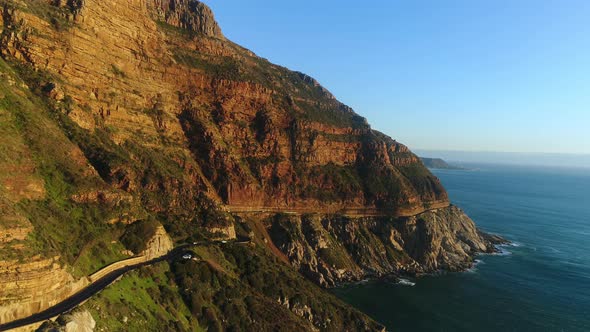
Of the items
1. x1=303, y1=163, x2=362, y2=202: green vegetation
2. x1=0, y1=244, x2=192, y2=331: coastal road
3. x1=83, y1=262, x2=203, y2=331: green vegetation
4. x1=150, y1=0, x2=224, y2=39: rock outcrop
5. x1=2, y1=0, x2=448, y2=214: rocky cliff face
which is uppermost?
x1=150, y1=0, x2=224, y2=39: rock outcrop

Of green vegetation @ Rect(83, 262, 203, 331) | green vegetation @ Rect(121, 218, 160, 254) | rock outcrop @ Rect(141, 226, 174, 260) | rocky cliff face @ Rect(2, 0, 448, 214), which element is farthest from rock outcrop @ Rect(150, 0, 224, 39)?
green vegetation @ Rect(83, 262, 203, 331)

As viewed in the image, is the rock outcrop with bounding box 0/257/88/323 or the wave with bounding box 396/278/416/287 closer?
the rock outcrop with bounding box 0/257/88/323

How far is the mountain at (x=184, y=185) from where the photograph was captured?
181 feet

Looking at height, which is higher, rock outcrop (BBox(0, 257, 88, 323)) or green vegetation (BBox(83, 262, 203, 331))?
rock outcrop (BBox(0, 257, 88, 323))

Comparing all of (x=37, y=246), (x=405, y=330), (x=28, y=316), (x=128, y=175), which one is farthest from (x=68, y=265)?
(x=405, y=330)

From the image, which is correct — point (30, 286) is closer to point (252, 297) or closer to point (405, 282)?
point (252, 297)

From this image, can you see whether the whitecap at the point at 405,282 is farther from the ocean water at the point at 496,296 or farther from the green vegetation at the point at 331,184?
the green vegetation at the point at 331,184

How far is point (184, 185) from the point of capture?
98.9 metres

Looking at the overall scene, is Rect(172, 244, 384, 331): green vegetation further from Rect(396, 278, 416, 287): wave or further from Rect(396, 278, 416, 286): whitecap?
Rect(396, 278, 416, 286): whitecap

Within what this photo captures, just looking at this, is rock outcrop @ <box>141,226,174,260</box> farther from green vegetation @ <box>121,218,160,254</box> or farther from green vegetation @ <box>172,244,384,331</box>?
green vegetation @ <box>172,244,384,331</box>

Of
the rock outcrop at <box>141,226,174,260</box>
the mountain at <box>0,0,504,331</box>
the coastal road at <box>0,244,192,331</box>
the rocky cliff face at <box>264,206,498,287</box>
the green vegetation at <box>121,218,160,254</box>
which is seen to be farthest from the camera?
the rocky cliff face at <box>264,206,498,287</box>

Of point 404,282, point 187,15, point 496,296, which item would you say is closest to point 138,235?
point 404,282

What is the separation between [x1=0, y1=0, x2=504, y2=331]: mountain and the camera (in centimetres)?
5531

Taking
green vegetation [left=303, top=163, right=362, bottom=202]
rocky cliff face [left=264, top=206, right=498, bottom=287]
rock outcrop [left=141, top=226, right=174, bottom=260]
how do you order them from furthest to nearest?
1. green vegetation [left=303, top=163, right=362, bottom=202]
2. rocky cliff face [left=264, top=206, right=498, bottom=287]
3. rock outcrop [left=141, top=226, right=174, bottom=260]
